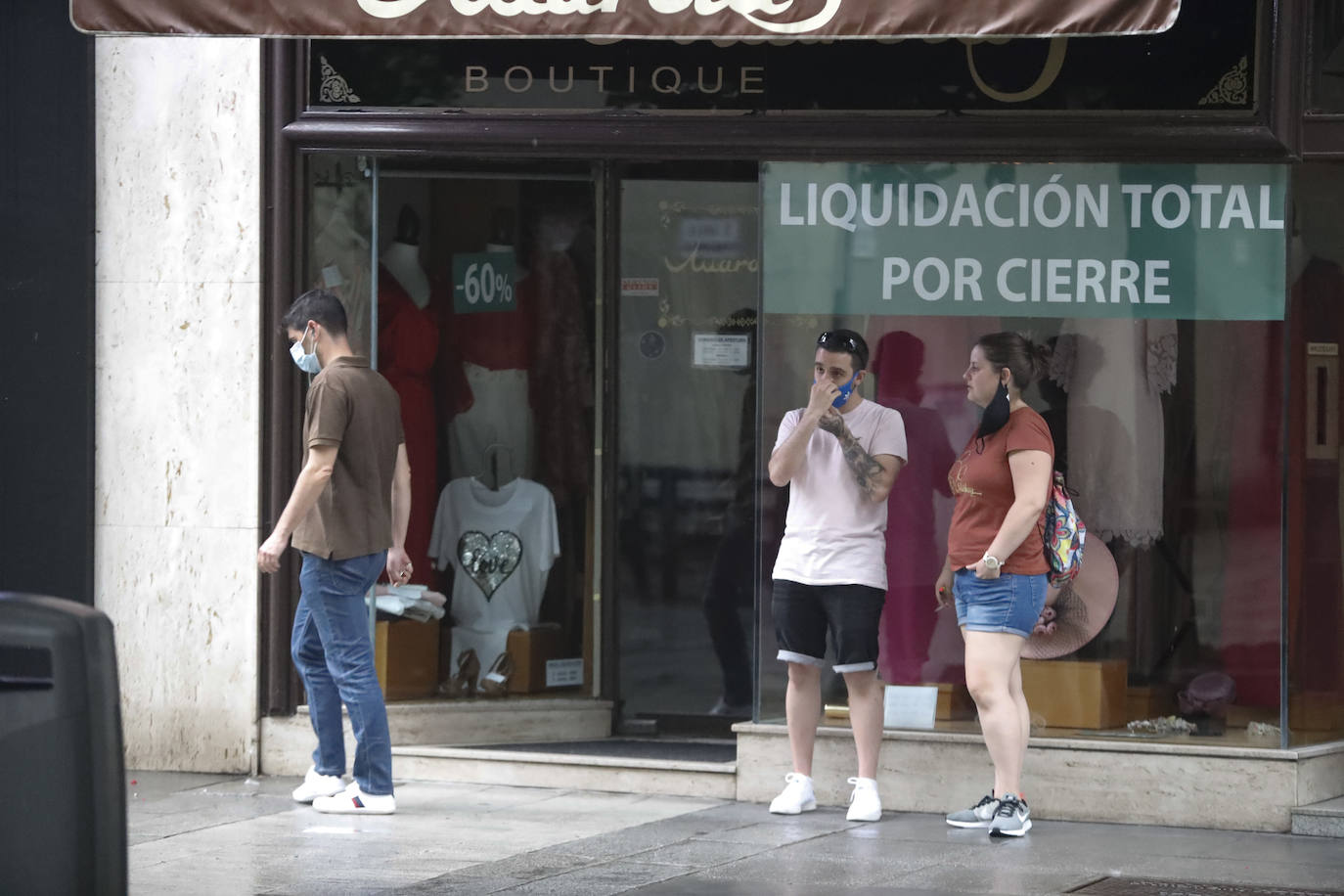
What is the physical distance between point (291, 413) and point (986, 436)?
3.17 meters

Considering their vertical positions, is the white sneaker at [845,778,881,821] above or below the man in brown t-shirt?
below

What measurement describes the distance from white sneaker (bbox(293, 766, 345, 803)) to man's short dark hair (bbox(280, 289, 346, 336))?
70.9 inches

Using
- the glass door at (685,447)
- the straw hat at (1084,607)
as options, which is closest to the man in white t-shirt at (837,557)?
the straw hat at (1084,607)

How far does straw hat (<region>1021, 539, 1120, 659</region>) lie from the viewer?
8.66 meters

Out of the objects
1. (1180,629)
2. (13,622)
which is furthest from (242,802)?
(13,622)

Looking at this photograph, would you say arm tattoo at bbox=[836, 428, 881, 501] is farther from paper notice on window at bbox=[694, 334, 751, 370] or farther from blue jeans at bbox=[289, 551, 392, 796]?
blue jeans at bbox=[289, 551, 392, 796]

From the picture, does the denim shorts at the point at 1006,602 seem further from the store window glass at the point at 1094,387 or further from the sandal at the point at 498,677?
the sandal at the point at 498,677

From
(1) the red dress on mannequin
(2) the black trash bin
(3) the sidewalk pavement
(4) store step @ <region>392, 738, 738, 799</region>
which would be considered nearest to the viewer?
(2) the black trash bin

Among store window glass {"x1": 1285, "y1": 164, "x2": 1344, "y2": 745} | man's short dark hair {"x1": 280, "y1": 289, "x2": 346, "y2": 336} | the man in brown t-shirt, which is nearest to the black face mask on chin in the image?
store window glass {"x1": 1285, "y1": 164, "x2": 1344, "y2": 745}

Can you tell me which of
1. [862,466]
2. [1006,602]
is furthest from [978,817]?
[862,466]

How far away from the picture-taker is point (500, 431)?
32.7 feet

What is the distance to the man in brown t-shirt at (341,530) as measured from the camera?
7.89 meters

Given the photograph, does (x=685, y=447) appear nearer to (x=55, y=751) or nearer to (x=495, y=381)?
(x=495, y=381)

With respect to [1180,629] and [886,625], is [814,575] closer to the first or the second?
[886,625]
